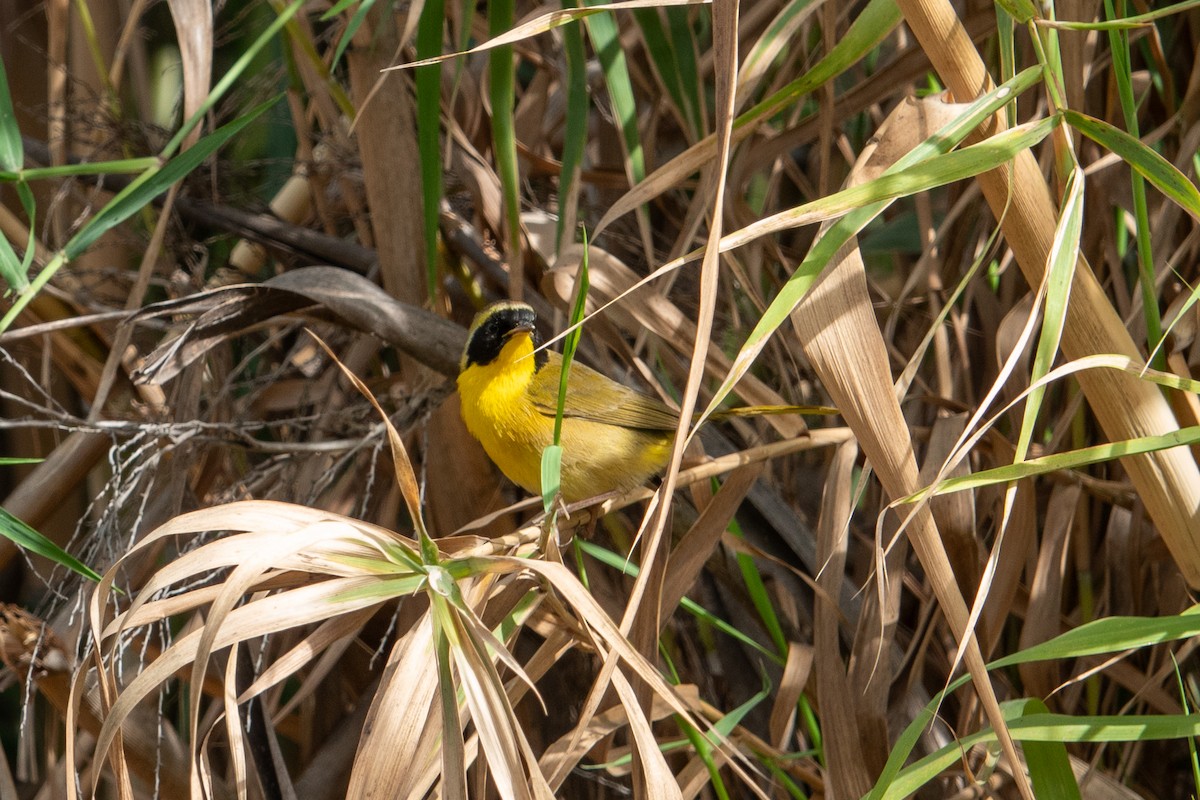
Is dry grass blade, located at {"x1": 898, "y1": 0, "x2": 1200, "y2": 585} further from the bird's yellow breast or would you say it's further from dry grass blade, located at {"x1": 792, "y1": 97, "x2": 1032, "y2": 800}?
the bird's yellow breast

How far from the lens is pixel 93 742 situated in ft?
6.97

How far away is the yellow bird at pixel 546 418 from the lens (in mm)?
2182

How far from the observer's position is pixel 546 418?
232 centimetres

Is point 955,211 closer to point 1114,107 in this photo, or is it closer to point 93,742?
point 1114,107

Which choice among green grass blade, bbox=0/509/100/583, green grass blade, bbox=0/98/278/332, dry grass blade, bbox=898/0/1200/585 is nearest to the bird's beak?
green grass blade, bbox=0/98/278/332

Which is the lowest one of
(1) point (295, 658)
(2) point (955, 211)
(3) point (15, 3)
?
(1) point (295, 658)

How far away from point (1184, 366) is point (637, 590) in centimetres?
109

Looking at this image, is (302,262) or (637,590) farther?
(302,262)

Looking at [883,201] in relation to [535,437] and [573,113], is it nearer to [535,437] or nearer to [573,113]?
[573,113]

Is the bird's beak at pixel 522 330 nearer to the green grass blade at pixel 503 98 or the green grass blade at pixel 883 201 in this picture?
the green grass blade at pixel 503 98

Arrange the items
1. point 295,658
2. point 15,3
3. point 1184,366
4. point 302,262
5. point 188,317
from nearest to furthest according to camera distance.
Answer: point 295,658
point 1184,366
point 188,317
point 302,262
point 15,3

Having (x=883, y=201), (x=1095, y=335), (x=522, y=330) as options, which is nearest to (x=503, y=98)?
(x=522, y=330)

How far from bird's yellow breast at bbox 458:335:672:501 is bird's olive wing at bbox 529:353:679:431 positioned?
2 cm

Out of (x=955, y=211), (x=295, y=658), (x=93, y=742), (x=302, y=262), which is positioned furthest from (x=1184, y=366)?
(x=93, y=742)
